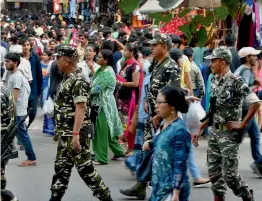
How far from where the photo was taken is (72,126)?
7980 millimetres

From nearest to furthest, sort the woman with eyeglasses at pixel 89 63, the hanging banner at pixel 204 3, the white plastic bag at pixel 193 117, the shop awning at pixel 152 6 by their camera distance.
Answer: the shop awning at pixel 152 6, the hanging banner at pixel 204 3, the white plastic bag at pixel 193 117, the woman with eyeglasses at pixel 89 63

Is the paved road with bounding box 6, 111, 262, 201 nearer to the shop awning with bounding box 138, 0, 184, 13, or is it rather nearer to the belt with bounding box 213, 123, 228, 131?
the belt with bounding box 213, 123, 228, 131

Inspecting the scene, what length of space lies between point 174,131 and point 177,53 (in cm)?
410

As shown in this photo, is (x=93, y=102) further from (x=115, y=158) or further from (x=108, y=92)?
(x=115, y=158)

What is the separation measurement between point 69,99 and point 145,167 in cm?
129

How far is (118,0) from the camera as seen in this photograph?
4.39 m

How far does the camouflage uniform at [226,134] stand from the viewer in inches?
306

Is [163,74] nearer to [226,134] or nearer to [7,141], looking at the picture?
[226,134]

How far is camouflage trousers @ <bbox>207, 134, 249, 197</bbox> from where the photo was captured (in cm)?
777

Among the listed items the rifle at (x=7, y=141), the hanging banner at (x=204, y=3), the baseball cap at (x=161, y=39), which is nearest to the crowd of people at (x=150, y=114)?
the baseball cap at (x=161, y=39)

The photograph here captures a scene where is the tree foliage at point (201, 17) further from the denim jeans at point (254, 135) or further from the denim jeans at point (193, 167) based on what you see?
the denim jeans at point (254, 135)

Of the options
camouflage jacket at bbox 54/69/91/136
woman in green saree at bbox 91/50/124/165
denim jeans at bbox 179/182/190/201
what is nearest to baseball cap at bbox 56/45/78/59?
camouflage jacket at bbox 54/69/91/136

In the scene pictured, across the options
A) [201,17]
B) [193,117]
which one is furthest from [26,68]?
[201,17]

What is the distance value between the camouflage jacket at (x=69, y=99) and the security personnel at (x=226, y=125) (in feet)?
4.13
